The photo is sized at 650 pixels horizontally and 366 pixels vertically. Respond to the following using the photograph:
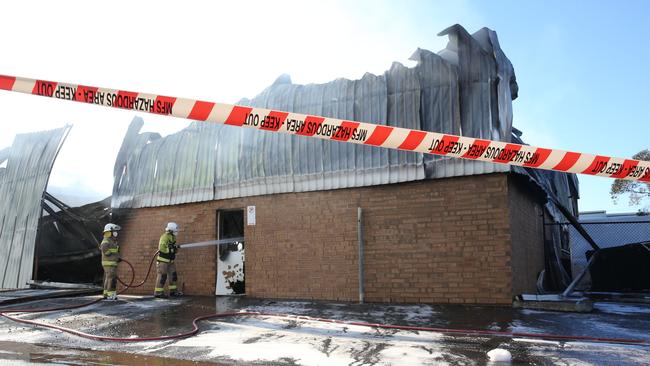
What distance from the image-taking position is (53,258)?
42.5ft

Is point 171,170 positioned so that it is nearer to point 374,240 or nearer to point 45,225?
point 45,225

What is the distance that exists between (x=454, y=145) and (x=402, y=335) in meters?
2.43

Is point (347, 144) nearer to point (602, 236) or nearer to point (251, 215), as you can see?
point (251, 215)

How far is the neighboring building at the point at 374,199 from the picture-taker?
318 inches

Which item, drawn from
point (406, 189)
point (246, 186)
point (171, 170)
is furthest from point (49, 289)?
point (406, 189)

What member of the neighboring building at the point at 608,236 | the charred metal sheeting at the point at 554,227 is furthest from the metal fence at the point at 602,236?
the charred metal sheeting at the point at 554,227

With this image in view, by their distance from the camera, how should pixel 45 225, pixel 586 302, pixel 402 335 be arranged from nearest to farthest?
pixel 402 335
pixel 586 302
pixel 45 225

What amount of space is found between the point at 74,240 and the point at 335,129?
10.9 metres

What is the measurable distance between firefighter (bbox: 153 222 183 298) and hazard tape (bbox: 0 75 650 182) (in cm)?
565

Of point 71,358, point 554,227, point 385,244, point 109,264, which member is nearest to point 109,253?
point 109,264

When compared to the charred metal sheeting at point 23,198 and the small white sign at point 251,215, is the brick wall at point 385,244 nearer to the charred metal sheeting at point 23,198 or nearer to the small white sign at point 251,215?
the small white sign at point 251,215

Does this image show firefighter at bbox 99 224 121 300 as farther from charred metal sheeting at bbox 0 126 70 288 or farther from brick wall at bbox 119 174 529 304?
charred metal sheeting at bbox 0 126 70 288

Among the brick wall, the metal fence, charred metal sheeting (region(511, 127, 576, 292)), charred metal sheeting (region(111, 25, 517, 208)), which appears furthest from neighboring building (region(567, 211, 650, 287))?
charred metal sheeting (region(111, 25, 517, 208))

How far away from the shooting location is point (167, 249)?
10.4 meters
